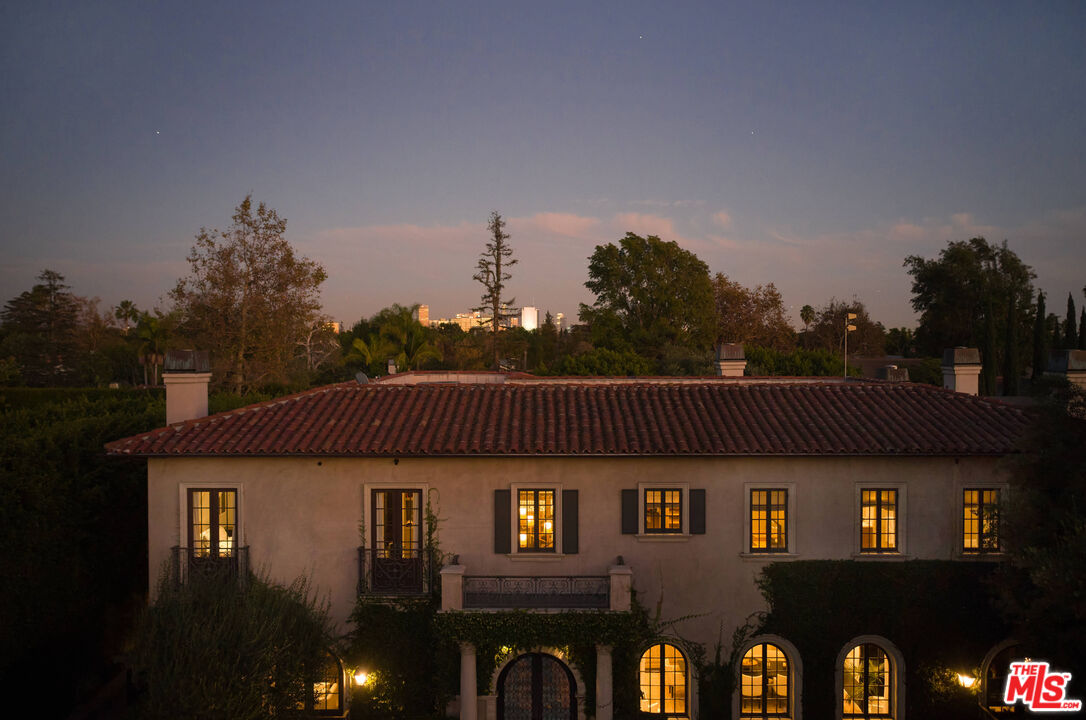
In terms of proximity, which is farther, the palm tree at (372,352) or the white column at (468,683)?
the palm tree at (372,352)

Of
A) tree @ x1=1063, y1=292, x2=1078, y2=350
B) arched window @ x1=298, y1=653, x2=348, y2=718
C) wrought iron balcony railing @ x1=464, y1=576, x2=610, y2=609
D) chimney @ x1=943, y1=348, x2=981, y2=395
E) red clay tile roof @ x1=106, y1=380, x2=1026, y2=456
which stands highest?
tree @ x1=1063, y1=292, x2=1078, y2=350

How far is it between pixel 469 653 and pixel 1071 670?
11181 millimetres

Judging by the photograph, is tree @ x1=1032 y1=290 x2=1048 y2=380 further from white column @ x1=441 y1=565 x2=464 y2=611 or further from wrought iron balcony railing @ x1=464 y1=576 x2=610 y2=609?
white column @ x1=441 y1=565 x2=464 y2=611

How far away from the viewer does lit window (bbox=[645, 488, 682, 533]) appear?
14.2 metres

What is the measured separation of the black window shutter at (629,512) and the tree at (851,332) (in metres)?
58.2

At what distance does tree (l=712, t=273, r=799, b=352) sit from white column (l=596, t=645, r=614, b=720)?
49925mm

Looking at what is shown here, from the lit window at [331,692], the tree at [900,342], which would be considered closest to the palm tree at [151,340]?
the lit window at [331,692]

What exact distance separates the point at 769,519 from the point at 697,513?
167 centimetres

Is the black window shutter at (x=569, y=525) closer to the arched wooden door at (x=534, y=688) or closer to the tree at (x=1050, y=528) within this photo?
the arched wooden door at (x=534, y=688)

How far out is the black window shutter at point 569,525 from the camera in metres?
14.1

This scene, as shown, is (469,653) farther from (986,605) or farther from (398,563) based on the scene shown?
(986,605)

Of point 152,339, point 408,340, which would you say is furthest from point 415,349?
point 152,339

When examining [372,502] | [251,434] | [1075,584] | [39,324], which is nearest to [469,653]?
[372,502]

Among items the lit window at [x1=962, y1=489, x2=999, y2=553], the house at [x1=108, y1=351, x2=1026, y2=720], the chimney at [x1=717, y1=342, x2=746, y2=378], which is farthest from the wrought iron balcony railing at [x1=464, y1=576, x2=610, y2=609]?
the chimney at [x1=717, y1=342, x2=746, y2=378]
